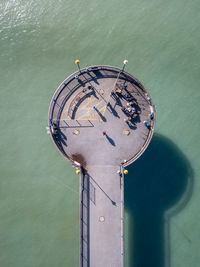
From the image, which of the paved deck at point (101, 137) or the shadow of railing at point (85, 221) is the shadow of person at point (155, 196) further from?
the shadow of railing at point (85, 221)

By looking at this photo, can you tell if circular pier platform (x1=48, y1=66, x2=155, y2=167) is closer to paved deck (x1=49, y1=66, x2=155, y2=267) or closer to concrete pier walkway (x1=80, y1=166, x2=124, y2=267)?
paved deck (x1=49, y1=66, x2=155, y2=267)

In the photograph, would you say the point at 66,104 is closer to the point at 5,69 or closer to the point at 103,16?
the point at 5,69

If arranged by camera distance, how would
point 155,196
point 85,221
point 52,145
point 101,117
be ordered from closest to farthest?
point 85,221, point 101,117, point 155,196, point 52,145

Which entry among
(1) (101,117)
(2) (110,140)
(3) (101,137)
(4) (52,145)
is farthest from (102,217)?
(4) (52,145)

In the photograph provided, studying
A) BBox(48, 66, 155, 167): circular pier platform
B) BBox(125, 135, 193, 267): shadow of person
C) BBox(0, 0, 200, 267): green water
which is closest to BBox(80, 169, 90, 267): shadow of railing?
BBox(48, 66, 155, 167): circular pier platform

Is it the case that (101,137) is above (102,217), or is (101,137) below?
→ above

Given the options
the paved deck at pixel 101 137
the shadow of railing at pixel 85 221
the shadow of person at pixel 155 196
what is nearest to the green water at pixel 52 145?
the shadow of person at pixel 155 196

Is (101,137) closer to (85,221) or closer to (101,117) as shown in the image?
→ (101,117)
